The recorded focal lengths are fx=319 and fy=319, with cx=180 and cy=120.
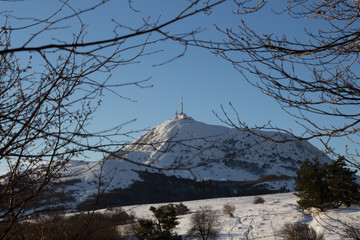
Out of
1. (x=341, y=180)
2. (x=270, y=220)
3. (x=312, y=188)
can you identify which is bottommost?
(x=270, y=220)

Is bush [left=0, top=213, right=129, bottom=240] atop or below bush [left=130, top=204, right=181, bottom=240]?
atop

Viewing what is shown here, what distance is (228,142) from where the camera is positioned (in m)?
146

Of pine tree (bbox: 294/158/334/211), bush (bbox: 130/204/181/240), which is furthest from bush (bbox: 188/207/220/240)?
pine tree (bbox: 294/158/334/211)

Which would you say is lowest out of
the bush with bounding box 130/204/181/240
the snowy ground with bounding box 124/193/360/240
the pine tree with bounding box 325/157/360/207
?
the snowy ground with bounding box 124/193/360/240

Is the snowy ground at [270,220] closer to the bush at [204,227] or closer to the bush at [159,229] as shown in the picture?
the bush at [204,227]

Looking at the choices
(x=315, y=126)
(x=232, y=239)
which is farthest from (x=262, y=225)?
(x=315, y=126)

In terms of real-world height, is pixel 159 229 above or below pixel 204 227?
above

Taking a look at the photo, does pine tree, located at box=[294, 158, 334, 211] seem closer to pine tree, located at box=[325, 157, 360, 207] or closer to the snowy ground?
the snowy ground

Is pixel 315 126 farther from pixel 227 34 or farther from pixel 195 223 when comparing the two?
pixel 195 223

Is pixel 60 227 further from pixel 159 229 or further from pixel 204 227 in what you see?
pixel 204 227

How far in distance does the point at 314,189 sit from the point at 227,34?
2578 cm

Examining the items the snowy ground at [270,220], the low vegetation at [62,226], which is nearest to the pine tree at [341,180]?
the low vegetation at [62,226]

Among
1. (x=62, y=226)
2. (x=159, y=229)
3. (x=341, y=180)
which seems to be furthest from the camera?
(x=159, y=229)

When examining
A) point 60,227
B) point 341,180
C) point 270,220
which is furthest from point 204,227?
point 60,227
